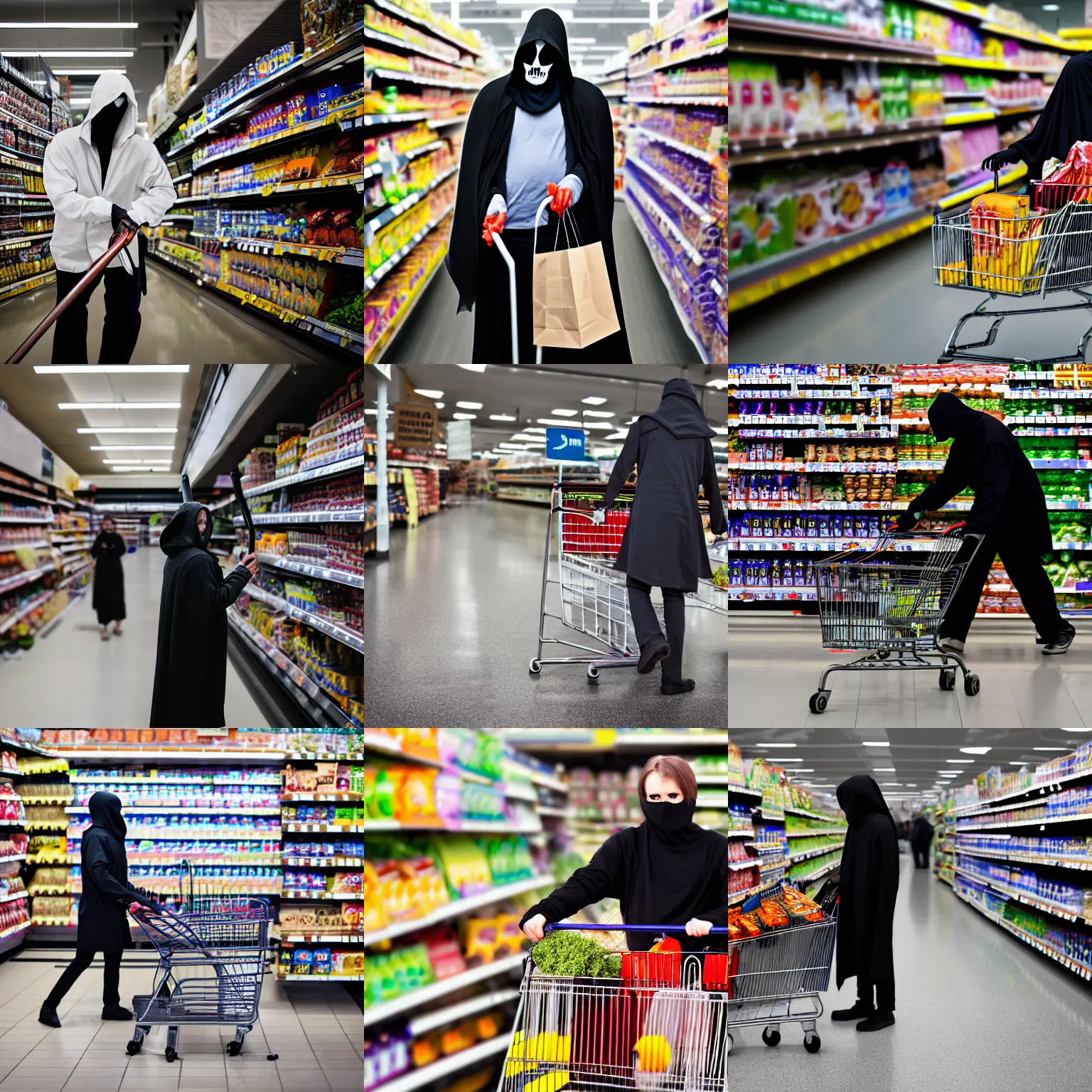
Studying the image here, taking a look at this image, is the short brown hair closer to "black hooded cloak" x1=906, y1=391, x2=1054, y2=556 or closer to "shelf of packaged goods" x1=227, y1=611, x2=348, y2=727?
"shelf of packaged goods" x1=227, y1=611, x2=348, y2=727

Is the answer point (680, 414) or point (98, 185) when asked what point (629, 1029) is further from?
point (98, 185)

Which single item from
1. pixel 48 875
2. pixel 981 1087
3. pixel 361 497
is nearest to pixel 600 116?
pixel 361 497

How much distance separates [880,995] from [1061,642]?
1737 millimetres

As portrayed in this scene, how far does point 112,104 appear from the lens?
3.83 m

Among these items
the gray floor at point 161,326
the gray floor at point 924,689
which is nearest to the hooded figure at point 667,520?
the gray floor at point 924,689

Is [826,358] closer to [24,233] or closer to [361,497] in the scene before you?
[361,497]

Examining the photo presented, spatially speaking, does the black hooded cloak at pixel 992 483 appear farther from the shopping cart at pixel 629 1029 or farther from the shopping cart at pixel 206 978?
the shopping cart at pixel 206 978

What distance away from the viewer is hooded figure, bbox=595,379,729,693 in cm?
352

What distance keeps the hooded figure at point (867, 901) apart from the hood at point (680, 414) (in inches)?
70.6

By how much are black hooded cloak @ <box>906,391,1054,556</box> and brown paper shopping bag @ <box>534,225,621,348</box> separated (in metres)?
1.56

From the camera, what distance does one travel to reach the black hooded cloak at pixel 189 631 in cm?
382

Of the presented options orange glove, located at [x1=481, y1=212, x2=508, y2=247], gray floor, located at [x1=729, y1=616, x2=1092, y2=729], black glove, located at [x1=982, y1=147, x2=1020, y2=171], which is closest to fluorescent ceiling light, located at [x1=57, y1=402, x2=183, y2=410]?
orange glove, located at [x1=481, y1=212, x2=508, y2=247]

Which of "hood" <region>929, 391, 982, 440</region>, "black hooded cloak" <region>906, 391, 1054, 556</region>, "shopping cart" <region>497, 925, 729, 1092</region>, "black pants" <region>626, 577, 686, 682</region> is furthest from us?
"hood" <region>929, 391, 982, 440</region>

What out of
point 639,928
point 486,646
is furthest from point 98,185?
point 639,928
